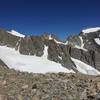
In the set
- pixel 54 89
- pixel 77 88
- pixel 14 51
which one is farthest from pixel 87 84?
pixel 14 51

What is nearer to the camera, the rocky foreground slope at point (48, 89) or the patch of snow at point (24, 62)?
the rocky foreground slope at point (48, 89)

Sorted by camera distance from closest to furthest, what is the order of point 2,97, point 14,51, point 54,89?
point 2,97 → point 54,89 → point 14,51

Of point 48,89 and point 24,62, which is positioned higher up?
point 24,62

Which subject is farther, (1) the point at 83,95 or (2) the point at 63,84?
(2) the point at 63,84

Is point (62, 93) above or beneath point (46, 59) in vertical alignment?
beneath

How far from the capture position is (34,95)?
1194 centimetres

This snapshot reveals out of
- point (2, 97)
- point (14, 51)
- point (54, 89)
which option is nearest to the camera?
point (2, 97)

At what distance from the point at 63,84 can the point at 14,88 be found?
2.09m

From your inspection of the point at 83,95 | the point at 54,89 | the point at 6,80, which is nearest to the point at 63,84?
the point at 54,89

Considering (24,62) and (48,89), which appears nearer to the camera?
(48,89)

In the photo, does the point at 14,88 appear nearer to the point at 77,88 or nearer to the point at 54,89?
the point at 54,89

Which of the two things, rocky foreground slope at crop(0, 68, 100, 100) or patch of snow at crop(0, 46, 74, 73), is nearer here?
rocky foreground slope at crop(0, 68, 100, 100)

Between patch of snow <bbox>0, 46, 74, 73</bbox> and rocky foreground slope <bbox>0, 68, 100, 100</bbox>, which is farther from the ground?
patch of snow <bbox>0, 46, 74, 73</bbox>

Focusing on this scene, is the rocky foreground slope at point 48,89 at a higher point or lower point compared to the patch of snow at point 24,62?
lower
